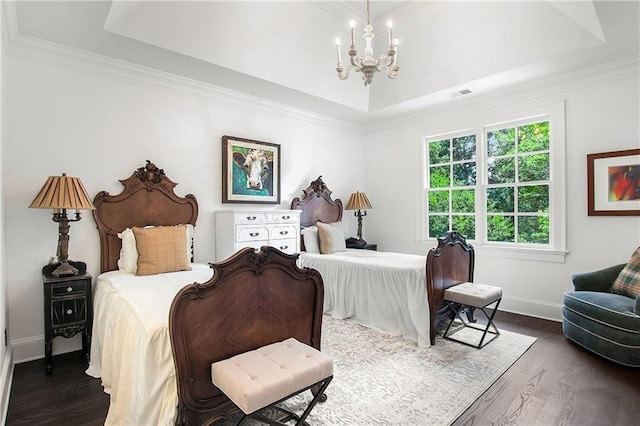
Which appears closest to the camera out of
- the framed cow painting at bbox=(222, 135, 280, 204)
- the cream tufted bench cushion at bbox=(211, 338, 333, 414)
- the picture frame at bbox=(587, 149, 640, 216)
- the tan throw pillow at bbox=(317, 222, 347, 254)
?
A: the cream tufted bench cushion at bbox=(211, 338, 333, 414)

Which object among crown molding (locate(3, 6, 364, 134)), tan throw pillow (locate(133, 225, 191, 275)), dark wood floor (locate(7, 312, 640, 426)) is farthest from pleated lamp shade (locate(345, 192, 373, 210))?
dark wood floor (locate(7, 312, 640, 426))

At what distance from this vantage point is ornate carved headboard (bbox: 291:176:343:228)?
5.22 metres

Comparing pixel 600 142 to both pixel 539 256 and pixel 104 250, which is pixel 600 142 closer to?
pixel 539 256

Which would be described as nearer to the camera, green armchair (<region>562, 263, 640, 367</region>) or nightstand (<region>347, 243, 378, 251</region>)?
green armchair (<region>562, 263, 640, 367</region>)

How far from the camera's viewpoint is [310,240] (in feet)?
16.1

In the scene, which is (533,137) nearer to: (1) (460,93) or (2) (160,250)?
(1) (460,93)

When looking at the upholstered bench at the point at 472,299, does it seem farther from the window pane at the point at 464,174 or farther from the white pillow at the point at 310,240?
the white pillow at the point at 310,240

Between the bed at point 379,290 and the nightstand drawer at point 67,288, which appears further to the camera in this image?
the bed at point 379,290

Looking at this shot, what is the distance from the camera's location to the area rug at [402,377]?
2.19 m

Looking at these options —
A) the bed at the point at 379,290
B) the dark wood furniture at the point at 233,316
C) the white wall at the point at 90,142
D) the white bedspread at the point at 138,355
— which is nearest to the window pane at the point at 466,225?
the bed at the point at 379,290

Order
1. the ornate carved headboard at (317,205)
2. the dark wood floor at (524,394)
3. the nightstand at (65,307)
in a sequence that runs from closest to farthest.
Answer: the dark wood floor at (524,394) < the nightstand at (65,307) < the ornate carved headboard at (317,205)

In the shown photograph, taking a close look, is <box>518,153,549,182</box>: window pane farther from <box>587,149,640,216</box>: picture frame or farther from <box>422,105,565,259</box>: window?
<box>587,149,640,216</box>: picture frame

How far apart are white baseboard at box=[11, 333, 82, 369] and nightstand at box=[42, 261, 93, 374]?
302 mm

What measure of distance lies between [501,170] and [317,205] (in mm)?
2696
